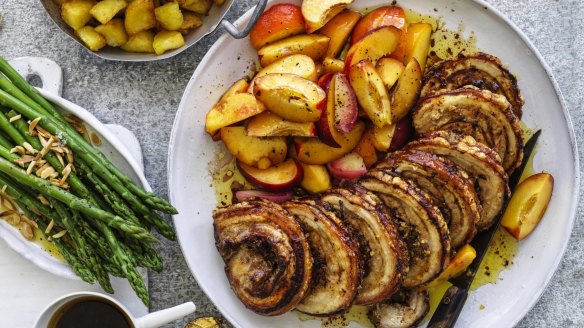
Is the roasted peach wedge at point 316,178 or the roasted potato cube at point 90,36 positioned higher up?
the roasted potato cube at point 90,36

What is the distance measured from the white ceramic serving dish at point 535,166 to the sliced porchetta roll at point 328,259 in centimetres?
30

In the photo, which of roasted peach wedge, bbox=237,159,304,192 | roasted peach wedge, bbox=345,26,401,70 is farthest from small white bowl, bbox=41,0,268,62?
roasted peach wedge, bbox=237,159,304,192

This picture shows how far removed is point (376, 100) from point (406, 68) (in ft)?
0.66

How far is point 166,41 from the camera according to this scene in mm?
2865

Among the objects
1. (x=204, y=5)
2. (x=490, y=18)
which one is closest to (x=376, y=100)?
(x=490, y=18)

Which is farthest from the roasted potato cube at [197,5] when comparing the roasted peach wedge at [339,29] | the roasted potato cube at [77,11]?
the roasted peach wedge at [339,29]

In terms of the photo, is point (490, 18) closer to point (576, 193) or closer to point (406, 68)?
point (406, 68)

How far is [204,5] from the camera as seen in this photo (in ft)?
9.48

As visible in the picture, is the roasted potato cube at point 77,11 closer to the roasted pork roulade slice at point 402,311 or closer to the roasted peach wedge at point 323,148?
the roasted peach wedge at point 323,148

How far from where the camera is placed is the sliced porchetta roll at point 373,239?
8.45 ft

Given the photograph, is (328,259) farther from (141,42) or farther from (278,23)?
(141,42)

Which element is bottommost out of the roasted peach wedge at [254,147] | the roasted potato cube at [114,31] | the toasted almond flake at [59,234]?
the toasted almond flake at [59,234]

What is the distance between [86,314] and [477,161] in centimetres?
171

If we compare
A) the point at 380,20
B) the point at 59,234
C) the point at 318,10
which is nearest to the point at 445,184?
the point at 380,20
